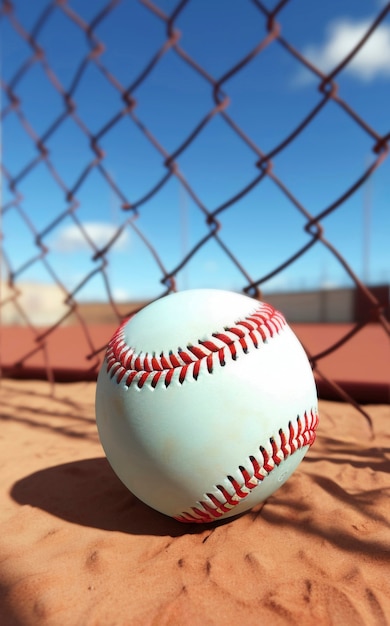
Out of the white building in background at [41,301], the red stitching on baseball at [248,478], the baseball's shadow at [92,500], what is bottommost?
the white building in background at [41,301]

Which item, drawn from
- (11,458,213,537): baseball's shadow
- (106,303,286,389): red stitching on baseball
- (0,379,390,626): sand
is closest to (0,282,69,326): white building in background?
(11,458,213,537): baseball's shadow

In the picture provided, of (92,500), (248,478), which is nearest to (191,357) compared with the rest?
(248,478)

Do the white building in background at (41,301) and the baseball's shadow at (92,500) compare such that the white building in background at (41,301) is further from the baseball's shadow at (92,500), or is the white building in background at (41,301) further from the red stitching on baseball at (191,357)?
the red stitching on baseball at (191,357)

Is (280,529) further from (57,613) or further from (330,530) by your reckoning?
(57,613)

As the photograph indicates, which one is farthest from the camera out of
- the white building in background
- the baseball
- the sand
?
the white building in background

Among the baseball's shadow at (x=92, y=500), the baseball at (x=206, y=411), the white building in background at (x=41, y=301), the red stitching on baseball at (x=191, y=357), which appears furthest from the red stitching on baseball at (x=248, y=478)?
the white building in background at (x=41, y=301)

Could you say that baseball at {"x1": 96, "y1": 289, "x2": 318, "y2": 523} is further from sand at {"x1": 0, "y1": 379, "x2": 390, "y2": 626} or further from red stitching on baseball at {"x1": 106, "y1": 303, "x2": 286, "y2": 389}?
sand at {"x1": 0, "y1": 379, "x2": 390, "y2": 626}
